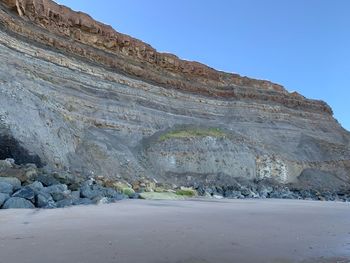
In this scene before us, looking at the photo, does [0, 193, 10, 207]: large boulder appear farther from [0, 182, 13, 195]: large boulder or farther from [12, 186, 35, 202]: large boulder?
[0, 182, 13, 195]: large boulder

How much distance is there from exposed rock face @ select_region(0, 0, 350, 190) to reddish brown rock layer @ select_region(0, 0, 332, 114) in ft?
0.35

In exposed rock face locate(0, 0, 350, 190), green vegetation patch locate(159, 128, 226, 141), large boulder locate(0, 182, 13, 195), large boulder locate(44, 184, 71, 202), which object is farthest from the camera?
green vegetation patch locate(159, 128, 226, 141)

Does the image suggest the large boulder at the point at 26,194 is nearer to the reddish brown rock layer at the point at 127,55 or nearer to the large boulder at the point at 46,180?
the large boulder at the point at 46,180

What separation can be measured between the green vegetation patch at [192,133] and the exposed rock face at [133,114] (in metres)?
0.12

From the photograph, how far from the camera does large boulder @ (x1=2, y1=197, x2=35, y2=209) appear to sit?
6.84 m

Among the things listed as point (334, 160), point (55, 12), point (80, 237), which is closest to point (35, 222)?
point (80, 237)

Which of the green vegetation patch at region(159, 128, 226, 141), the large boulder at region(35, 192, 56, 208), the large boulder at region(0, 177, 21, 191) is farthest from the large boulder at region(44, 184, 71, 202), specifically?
the green vegetation patch at region(159, 128, 226, 141)

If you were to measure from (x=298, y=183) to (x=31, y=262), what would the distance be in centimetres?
2845

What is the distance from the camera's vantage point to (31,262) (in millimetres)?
2922

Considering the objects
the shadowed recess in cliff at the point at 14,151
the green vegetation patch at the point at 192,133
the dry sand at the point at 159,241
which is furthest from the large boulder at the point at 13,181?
the green vegetation patch at the point at 192,133

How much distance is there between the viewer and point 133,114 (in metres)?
26.2

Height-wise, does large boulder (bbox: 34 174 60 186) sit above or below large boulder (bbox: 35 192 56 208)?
above

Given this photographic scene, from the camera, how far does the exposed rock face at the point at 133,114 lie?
1734 cm

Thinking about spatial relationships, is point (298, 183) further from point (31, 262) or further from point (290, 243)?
point (31, 262)
